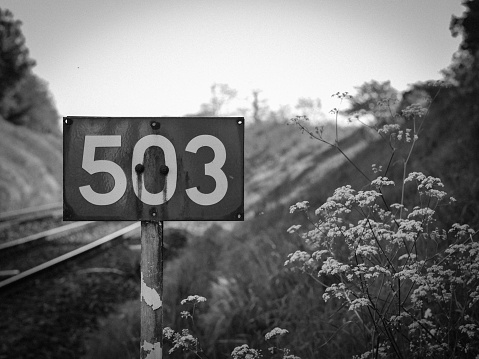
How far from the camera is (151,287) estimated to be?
6.35 feet

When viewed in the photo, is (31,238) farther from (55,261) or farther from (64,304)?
(64,304)

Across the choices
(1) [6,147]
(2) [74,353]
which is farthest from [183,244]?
(1) [6,147]

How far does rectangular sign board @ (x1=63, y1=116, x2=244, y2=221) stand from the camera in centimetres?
190

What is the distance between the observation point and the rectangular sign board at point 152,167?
190 cm

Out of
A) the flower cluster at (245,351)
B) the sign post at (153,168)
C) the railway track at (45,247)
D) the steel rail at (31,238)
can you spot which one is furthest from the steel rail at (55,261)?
the sign post at (153,168)

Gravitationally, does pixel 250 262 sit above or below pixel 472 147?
below

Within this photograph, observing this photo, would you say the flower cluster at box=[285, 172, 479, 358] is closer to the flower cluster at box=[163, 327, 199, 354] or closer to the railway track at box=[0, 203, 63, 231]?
the flower cluster at box=[163, 327, 199, 354]

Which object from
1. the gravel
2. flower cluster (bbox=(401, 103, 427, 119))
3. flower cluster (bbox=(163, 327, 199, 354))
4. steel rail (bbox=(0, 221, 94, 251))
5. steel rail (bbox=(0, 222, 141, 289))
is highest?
flower cluster (bbox=(401, 103, 427, 119))

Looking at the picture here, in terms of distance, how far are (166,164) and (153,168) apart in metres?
0.06

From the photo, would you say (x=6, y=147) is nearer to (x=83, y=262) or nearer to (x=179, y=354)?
(x=83, y=262)

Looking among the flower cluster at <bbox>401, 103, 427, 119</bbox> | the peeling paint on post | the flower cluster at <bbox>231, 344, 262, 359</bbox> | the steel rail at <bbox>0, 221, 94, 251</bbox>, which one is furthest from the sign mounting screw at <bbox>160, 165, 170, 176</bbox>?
the steel rail at <bbox>0, 221, 94, 251</bbox>

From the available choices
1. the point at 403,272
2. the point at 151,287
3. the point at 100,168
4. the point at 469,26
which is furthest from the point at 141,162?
the point at 469,26

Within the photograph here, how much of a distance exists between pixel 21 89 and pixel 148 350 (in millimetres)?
31571

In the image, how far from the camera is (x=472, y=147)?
6102 millimetres
